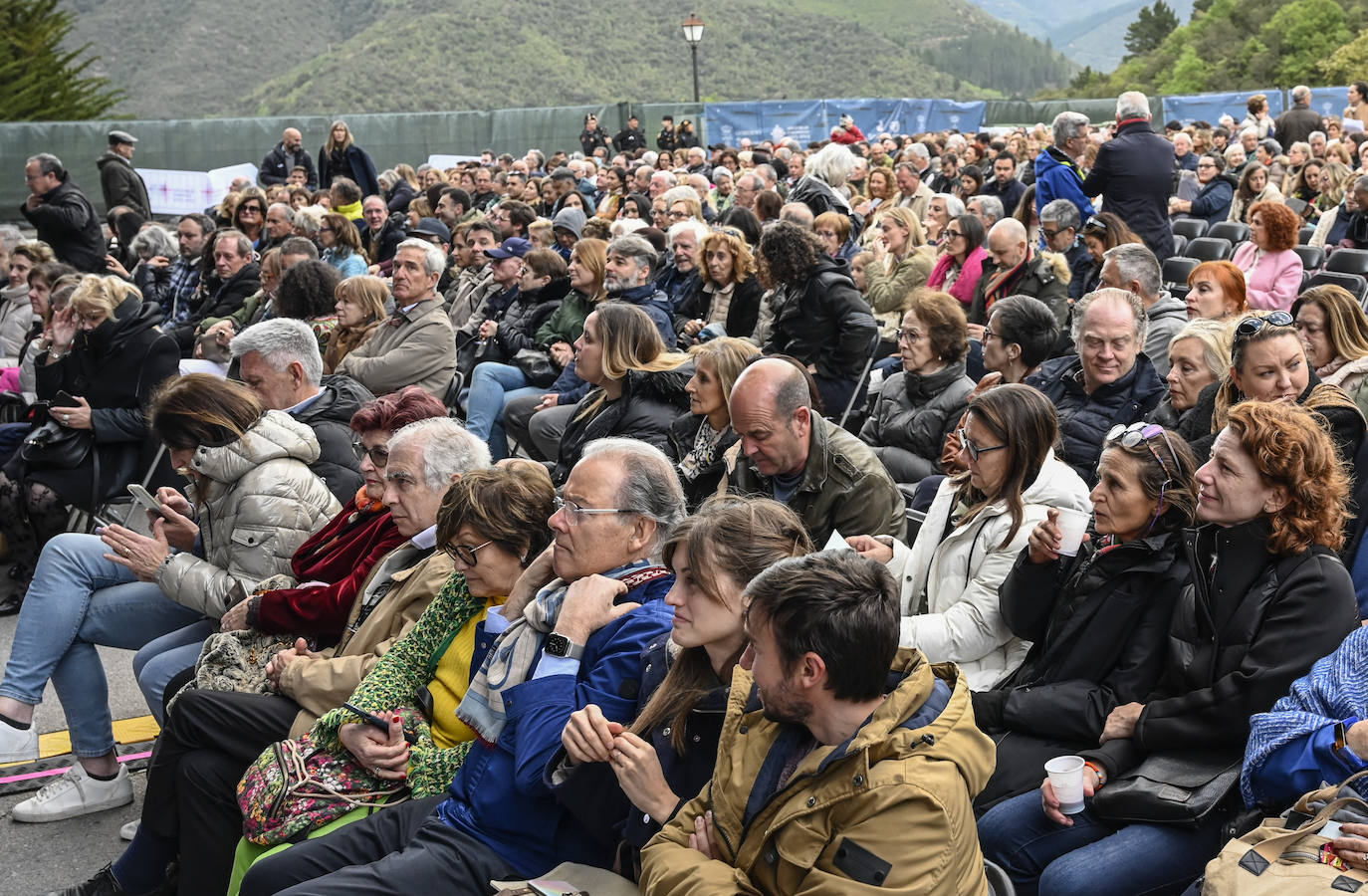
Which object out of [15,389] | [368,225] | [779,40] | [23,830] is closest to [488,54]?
[779,40]

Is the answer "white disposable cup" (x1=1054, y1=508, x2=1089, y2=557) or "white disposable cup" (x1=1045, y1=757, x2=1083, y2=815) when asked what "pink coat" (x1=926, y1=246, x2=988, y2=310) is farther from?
"white disposable cup" (x1=1045, y1=757, x2=1083, y2=815)

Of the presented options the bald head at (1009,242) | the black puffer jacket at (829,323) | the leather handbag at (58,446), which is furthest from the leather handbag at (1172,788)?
the leather handbag at (58,446)

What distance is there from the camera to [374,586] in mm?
3777

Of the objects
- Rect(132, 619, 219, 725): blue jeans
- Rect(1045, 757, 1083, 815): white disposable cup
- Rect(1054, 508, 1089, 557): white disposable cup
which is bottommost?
Rect(132, 619, 219, 725): blue jeans

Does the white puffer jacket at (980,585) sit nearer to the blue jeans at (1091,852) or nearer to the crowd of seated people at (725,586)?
the crowd of seated people at (725,586)

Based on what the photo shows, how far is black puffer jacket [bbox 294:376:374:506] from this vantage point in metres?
4.93

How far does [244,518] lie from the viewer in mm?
4281

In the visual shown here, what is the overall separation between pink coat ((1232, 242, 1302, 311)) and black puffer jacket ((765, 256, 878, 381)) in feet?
7.40

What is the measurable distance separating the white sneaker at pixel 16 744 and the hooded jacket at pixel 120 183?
10.6 m

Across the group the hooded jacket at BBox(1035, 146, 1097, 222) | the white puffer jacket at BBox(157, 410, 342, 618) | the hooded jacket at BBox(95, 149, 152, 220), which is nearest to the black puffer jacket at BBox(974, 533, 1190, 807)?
the white puffer jacket at BBox(157, 410, 342, 618)

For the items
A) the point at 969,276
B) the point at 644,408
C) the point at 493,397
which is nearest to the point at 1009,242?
the point at 969,276

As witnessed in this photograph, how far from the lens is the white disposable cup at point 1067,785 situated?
2.74m

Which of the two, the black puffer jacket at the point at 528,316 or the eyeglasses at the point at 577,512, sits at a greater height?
the eyeglasses at the point at 577,512

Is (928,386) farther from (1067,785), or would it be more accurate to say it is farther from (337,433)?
(1067,785)
